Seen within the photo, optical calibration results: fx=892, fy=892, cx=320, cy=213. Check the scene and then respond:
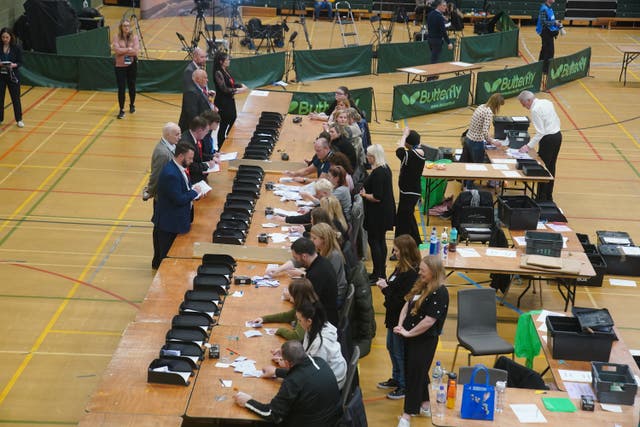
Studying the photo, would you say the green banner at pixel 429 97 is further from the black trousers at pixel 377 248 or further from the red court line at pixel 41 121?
the black trousers at pixel 377 248

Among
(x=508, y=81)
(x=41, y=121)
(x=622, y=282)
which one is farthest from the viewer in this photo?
(x=508, y=81)

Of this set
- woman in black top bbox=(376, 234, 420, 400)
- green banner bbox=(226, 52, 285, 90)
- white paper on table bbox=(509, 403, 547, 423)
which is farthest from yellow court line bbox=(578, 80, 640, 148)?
white paper on table bbox=(509, 403, 547, 423)

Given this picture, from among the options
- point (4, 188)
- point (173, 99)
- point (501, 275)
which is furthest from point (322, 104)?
point (501, 275)

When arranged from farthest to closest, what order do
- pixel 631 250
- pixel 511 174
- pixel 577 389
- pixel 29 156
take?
1. pixel 29 156
2. pixel 511 174
3. pixel 631 250
4. pixel 577 389

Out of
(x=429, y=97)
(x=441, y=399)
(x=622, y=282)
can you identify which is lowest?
(x=622, y=282)

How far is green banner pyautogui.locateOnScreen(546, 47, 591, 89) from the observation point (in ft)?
74.2

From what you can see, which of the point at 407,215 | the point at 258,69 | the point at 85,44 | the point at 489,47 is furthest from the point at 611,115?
the point at 85,44

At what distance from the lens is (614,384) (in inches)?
295

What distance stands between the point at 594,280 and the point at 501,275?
1.43m

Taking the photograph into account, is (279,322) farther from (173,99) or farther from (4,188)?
(173,99)

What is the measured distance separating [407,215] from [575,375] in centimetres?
411

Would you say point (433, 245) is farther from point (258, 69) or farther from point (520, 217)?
point (258, 69)

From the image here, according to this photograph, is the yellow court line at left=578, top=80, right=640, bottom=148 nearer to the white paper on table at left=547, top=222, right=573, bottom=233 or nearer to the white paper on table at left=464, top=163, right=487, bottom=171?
the white paper on table at left=464, top=163, right=487, bottom=171

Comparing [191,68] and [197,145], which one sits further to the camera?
[191,68]
